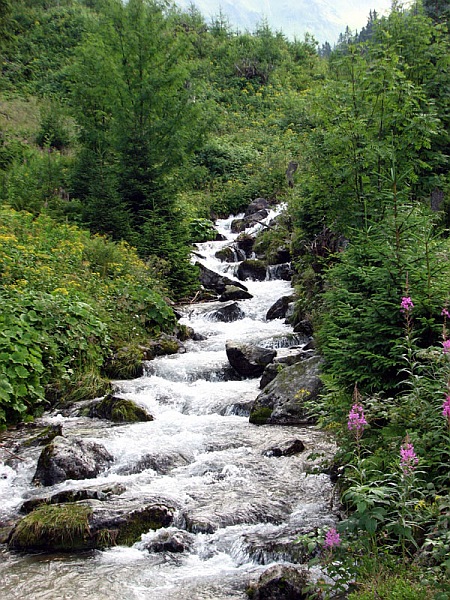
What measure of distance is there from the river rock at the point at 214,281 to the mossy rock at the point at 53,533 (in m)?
11.7

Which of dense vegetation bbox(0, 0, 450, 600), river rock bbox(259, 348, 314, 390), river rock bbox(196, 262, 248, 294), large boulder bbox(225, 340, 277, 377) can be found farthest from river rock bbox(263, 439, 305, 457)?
river rock bbox(196, 262, 248, 294)

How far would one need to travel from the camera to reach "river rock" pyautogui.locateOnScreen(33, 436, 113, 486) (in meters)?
6.28

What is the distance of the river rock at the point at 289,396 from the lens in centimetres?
816

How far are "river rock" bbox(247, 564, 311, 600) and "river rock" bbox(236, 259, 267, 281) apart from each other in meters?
13.7

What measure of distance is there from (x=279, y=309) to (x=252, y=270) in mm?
4052

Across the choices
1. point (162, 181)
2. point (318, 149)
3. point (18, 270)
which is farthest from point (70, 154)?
point (318, 149)

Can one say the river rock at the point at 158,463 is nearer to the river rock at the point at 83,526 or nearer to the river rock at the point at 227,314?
the river rock at the point at 83,526

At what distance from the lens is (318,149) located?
31.1 ft

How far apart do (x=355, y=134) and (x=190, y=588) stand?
672 cm

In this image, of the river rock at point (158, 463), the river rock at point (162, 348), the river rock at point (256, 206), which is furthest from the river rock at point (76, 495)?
the river rock at point (256, 206)

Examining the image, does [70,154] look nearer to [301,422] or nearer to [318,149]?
[318,149]

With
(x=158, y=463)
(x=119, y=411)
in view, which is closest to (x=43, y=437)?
(x=119, y=411)

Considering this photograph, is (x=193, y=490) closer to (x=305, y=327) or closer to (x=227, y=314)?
(x=305, y=327)

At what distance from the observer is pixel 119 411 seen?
8.32 meters
